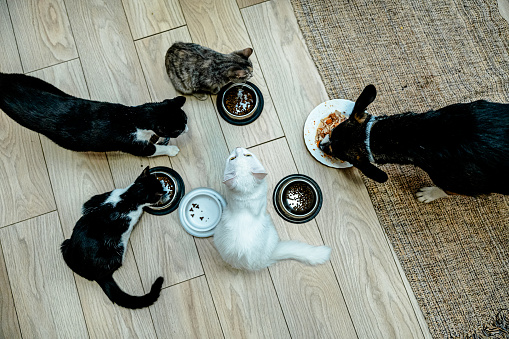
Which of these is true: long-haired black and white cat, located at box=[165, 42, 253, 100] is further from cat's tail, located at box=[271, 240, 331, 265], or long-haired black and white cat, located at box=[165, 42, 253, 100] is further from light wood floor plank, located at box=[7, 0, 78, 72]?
cat's tail, located at box=[271, 240, 331, 265]

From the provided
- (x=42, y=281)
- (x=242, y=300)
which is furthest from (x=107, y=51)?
(x=242, y=300)

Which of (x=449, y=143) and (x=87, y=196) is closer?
(x=449, y=143)

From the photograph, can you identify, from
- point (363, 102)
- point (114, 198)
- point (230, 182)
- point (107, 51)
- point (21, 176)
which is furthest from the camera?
point (107, 51)

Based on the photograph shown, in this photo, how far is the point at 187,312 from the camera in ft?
5.91

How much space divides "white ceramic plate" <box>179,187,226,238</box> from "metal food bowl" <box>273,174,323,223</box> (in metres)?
0.32

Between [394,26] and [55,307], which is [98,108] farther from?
[394,26]

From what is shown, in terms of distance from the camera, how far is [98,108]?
63.1 inches

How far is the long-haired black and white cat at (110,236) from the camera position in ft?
5.23

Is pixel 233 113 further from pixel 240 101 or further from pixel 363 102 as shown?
pixel 363 102

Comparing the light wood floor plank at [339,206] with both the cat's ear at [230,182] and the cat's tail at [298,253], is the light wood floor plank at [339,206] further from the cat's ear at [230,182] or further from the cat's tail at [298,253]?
the cat's ear at [230,182]

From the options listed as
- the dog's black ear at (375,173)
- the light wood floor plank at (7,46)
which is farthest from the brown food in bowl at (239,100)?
the light wood floor plank at (7,46)

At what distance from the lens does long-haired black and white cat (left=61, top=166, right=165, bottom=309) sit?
159 centimetres

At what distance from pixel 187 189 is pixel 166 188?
11 centimetres

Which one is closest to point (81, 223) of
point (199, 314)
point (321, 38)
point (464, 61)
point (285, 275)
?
point (199, 314)
